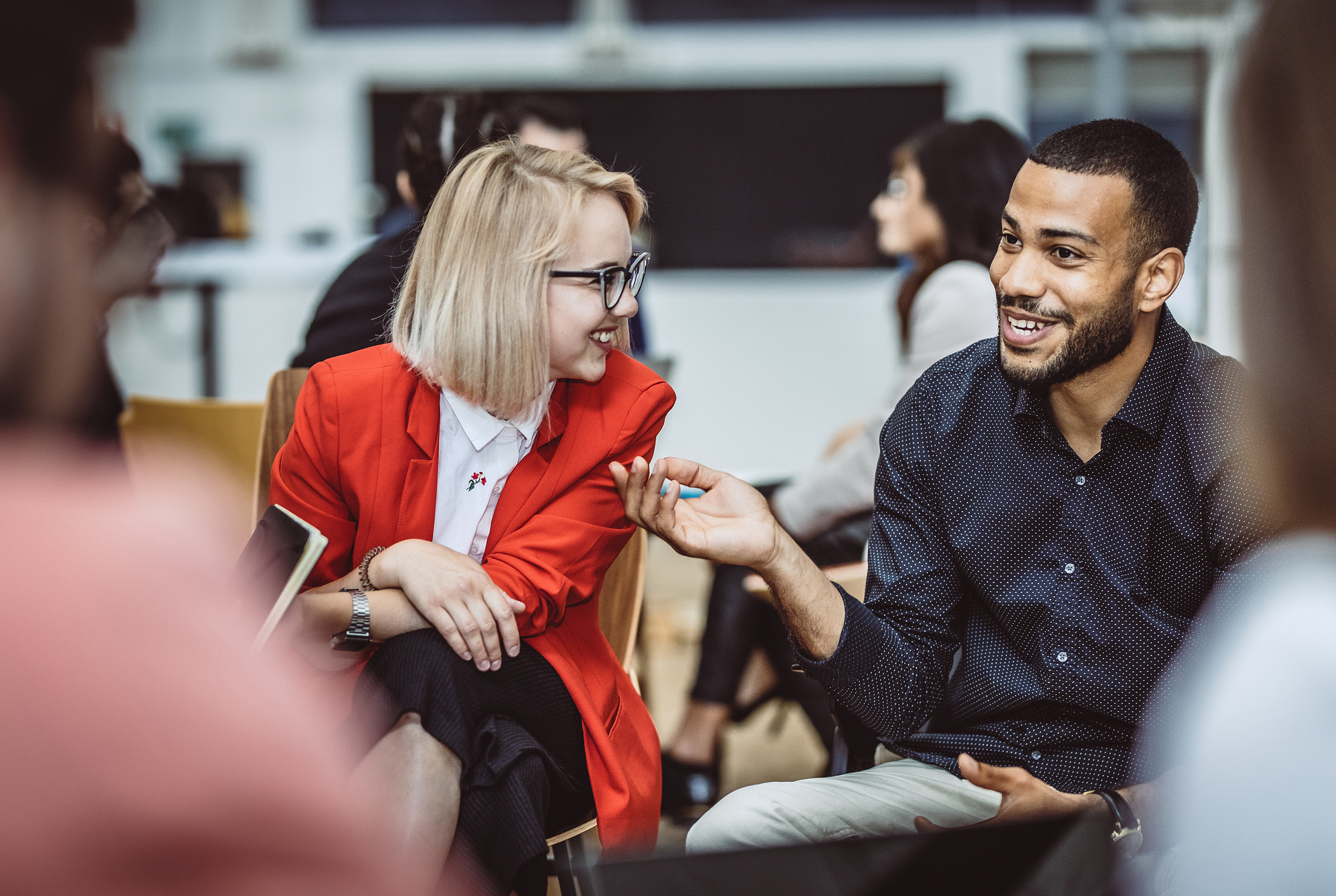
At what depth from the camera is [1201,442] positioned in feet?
4.14

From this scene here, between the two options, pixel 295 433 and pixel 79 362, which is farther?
pixel 295 433

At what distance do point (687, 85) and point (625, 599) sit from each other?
470 centimetres

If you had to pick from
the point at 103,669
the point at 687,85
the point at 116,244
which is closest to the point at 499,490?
the point at 116,244

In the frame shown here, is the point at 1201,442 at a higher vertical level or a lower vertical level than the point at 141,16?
lower

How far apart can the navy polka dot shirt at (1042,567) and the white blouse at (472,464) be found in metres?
0.42

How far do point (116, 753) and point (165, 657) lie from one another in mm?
42

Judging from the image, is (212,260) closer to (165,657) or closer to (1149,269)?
(1149,269)

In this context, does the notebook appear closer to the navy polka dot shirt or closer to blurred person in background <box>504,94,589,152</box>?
the navy polka dot shirt

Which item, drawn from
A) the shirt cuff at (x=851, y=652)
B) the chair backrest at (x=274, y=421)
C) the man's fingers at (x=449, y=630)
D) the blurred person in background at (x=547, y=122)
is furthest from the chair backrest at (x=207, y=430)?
the shirt cuff at (x=851, y=652)

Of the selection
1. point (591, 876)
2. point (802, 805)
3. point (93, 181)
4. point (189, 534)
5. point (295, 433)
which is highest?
point (93, 181)

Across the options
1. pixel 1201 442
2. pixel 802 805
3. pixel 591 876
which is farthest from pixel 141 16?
pixel 1201 442

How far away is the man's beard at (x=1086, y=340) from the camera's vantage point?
4.17 ft

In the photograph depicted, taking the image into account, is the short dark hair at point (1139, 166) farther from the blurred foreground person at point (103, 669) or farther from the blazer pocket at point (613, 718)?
the blurred foreground person at point (103, 669)

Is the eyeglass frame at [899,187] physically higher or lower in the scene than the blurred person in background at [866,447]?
higher
